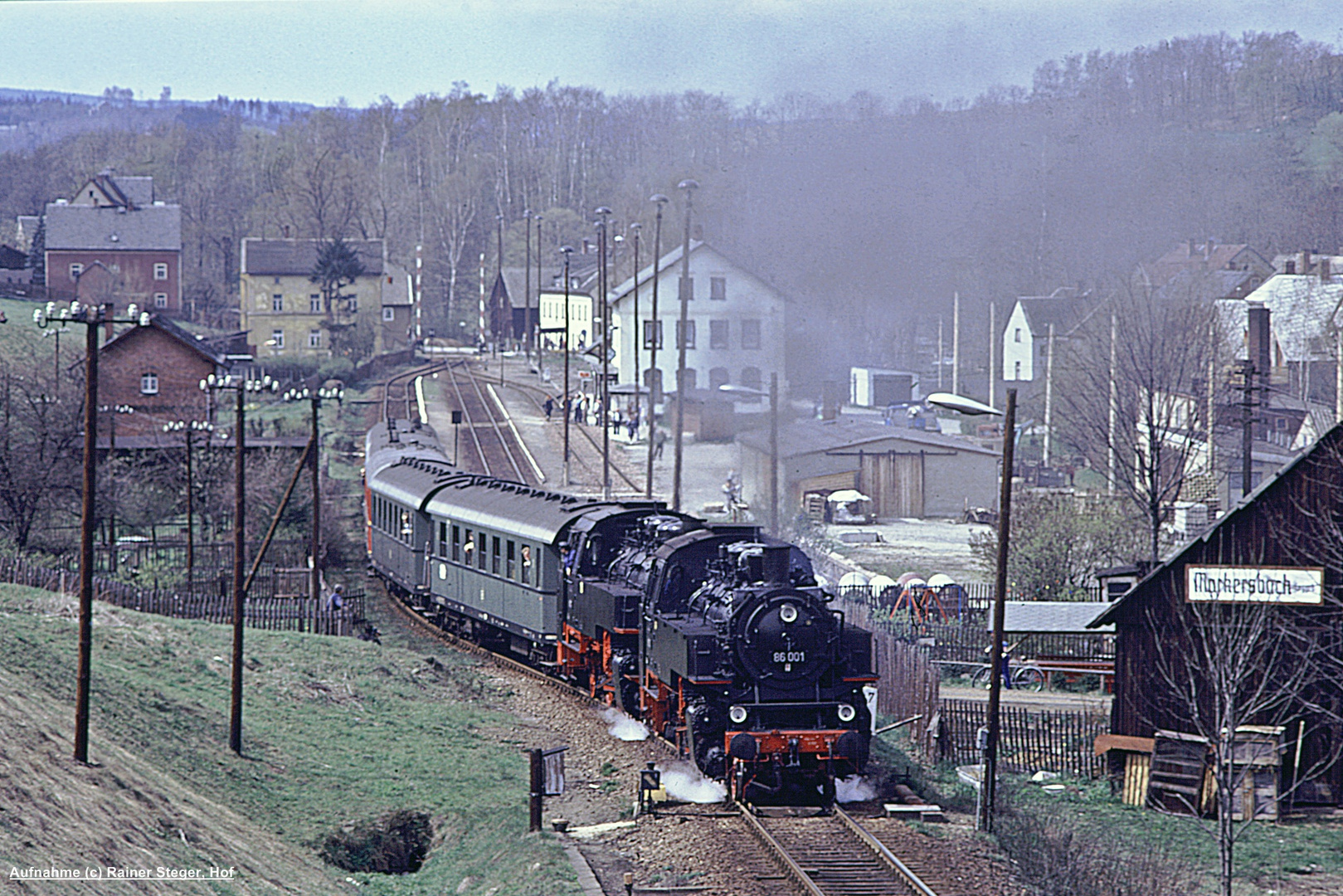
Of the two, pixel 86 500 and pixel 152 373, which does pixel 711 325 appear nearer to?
pixel 152 373

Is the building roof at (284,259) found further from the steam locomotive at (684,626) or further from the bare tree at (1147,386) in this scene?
the steam locomotive at (684,626)

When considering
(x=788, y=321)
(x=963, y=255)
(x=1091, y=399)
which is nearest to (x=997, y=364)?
(x=963, y=255)

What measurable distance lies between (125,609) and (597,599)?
12546mm

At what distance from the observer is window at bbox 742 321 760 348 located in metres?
76.8

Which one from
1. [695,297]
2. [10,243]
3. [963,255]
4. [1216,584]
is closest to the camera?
[1216,584]

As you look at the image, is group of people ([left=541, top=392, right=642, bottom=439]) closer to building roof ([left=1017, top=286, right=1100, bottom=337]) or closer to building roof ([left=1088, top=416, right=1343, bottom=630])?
building roof ([left=1017, top=286, right=1100, bottom=337])

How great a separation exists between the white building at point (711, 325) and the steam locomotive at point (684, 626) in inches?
1794

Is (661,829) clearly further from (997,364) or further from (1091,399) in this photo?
(997,364)

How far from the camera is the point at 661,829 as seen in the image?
17.4m

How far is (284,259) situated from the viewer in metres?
103

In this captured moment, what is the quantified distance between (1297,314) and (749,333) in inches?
1110

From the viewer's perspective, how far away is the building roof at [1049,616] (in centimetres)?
2898

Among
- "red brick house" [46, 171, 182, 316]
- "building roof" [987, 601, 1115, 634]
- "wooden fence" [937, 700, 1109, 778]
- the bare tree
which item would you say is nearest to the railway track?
"wooden fence" [937, 700, 1109, 778]

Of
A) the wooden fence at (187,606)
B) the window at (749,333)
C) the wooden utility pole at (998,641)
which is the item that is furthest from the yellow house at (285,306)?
the wooden utility pole at (998,641)
